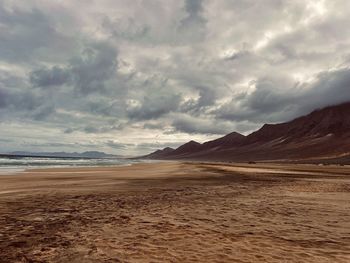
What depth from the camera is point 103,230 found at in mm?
9273

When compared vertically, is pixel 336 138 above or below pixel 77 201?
above

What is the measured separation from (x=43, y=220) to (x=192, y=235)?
5.18 meters

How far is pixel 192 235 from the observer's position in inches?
342

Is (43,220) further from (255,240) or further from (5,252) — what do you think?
(255,240)

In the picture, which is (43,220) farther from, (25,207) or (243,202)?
(243,202)

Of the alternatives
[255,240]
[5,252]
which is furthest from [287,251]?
[5,252]

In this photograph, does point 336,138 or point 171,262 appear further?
point 336,138

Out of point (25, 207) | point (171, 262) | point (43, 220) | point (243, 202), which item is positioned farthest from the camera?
point (243, 202)

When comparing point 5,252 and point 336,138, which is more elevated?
point 336,138

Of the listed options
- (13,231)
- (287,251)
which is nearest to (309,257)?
(287,251)

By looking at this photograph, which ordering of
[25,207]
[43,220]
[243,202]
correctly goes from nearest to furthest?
1. [43,220]
2. [25,207]
3. [243,202]

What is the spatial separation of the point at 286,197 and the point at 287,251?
9723 millimetres

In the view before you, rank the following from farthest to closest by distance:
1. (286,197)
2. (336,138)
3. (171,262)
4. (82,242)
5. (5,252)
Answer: (336,138) < (286,197) < (82,242) < (5,252) < (171,262)

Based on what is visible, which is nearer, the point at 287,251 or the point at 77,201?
the point at 287,251
